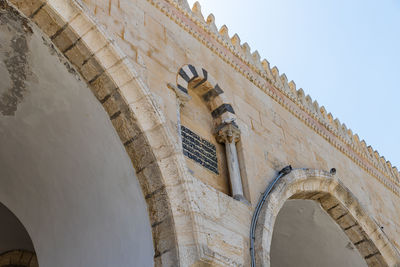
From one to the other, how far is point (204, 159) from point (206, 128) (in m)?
0.49

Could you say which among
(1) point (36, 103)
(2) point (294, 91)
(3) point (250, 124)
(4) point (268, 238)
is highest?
(2) point (294, 91)

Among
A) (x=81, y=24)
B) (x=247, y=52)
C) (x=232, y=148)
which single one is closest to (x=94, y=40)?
(x=81, y=24)

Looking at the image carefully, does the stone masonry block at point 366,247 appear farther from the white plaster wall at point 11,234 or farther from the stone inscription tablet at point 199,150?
the white plaster wall at point 11,234

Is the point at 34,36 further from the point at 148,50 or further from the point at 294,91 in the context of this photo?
the point at 294,91

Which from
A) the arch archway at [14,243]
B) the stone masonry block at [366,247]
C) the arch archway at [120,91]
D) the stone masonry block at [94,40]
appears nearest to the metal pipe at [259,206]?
the arch archway at [120,91]

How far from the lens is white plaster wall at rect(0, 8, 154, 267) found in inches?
178

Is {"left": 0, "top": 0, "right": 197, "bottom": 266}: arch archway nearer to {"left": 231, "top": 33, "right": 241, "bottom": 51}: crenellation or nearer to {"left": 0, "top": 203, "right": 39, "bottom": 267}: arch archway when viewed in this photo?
{"left": 0, "top": 203, "right": 39, "bottom": 267}: arch archway

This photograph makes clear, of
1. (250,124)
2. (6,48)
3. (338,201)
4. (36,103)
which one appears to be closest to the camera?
(6,48)

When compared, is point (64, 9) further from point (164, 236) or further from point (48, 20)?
point (164, 236)

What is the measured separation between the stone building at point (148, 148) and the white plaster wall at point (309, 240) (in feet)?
0.14

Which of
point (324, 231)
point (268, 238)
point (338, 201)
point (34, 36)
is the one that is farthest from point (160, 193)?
point (324, 231)

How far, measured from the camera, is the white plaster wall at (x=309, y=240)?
7109 millimetres

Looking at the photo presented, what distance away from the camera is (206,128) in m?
5.60

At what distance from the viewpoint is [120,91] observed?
4.46 m
